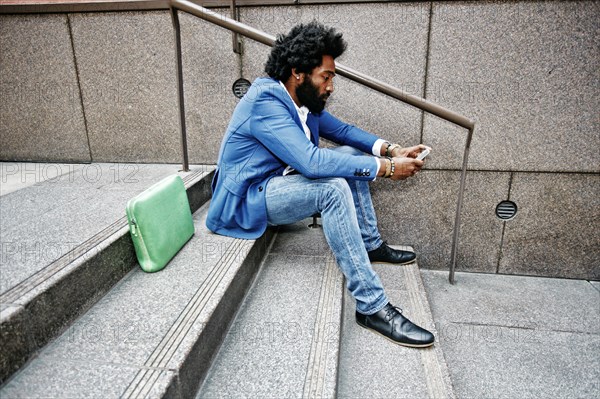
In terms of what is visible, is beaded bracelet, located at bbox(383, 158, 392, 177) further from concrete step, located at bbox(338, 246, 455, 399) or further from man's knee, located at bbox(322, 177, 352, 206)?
concrete step, located at bbox(338, 246, 455, 399)

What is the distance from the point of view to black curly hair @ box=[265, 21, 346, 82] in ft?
7.12

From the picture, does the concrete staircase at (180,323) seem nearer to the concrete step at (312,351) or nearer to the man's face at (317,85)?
the concrete step at (312,351)

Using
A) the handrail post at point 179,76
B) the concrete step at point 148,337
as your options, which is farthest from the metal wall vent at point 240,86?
the concrete step at point 148,337

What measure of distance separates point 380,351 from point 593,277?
2599mm

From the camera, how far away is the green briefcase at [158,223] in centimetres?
187

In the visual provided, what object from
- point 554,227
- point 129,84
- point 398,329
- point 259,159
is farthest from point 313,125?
point 554,227

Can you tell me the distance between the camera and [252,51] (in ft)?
10.3

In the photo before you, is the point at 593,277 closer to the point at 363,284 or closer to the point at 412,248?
the point at 412,248

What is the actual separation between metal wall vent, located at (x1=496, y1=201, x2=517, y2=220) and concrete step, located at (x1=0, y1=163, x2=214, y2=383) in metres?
2.47

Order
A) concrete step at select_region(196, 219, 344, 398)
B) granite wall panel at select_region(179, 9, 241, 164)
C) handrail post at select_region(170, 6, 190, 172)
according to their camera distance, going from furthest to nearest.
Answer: granite wall panel at select_region(179, 9, 241, 164)
handrail post at select_region(170, 6, 190, 172)
concrete step at select_region(196, 219, 344, 398)

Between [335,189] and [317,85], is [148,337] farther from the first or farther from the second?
[317,85]

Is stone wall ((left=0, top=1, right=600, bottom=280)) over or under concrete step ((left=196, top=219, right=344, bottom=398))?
over

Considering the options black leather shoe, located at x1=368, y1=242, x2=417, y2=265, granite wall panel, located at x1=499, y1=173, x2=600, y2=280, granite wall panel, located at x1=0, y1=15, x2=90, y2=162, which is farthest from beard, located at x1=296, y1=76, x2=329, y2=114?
granite wall panel, located at x1=0, y1=15, x2=90, y2=162

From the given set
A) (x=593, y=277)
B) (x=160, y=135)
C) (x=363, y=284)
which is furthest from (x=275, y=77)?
(x=593, y=277)
